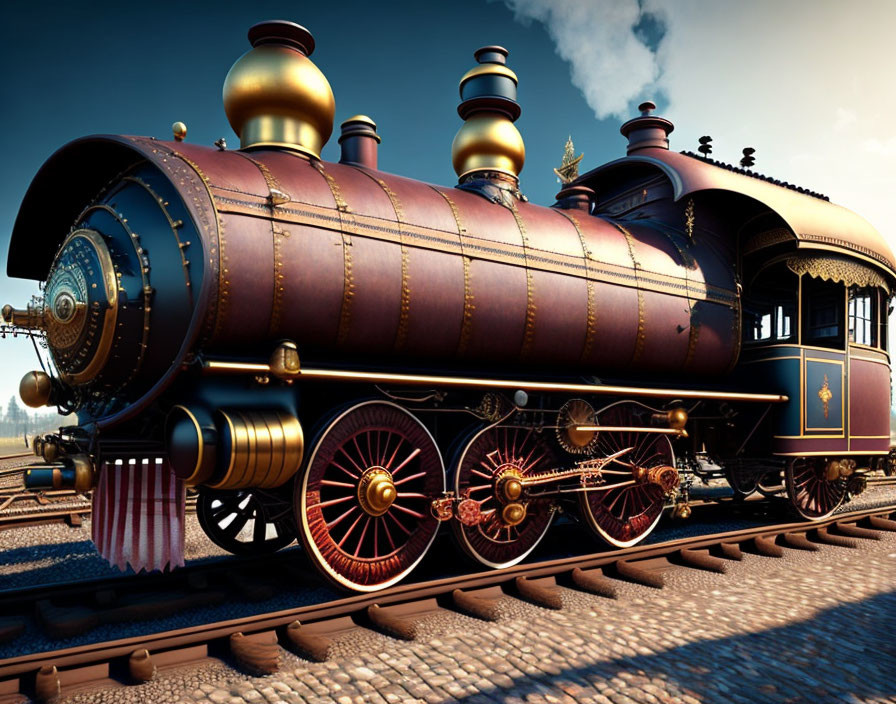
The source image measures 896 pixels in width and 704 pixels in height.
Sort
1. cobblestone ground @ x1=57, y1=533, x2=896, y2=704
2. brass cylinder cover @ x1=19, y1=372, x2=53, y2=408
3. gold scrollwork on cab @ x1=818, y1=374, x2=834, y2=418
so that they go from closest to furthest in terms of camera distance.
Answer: cobblestone ground @ x1=57, y1=533, x2=896, y2=704 → brass cylinder cover @ x1=19, y1=372, x2=53, y2=408 → gold scrollwork on cab @ x1=818, y1=374, x2=834, y2=418

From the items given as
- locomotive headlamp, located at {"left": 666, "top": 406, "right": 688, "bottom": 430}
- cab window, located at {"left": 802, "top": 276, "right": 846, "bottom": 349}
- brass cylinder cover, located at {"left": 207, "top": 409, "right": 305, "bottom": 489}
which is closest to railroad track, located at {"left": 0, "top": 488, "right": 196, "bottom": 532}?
brass cylinder cover, located at {"left": 207, "top": 409, "right": 305, "bottom": 489}

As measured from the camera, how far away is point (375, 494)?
4.68 m

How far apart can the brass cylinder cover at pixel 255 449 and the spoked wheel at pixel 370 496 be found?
269 mm

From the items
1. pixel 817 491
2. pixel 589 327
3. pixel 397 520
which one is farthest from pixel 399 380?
pixel 817 491

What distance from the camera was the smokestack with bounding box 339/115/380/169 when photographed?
6.07m

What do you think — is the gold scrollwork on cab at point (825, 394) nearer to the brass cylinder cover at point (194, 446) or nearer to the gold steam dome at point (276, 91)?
the gold steam dome at point (276, 91)

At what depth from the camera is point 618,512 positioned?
664cm

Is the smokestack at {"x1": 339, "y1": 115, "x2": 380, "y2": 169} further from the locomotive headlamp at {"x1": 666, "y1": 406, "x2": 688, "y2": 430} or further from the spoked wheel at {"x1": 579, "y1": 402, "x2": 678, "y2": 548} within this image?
the locomotive headlamp at {"x1": 666, "y1": 406, "x2": 688, "y2": 430}

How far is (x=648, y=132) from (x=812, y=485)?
5.07 m

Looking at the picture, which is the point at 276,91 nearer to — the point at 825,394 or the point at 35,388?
the point at 35,388

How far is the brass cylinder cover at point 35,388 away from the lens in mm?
5102

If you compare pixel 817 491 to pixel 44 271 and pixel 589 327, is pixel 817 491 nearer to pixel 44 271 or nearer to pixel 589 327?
pixel 589 327

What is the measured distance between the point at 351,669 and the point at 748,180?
714 centimetres

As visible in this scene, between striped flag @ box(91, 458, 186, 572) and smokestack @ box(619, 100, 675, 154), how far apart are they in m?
7.05
